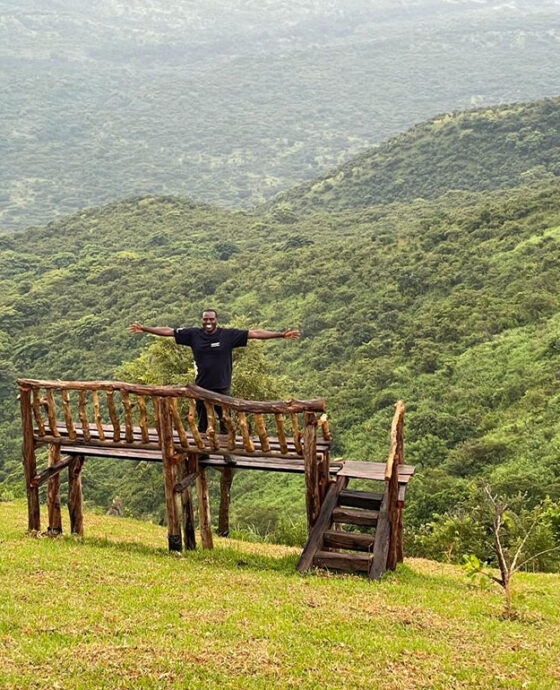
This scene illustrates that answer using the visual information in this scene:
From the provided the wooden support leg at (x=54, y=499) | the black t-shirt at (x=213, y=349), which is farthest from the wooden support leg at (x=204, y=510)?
the wooden support leg at (x=54, y=499)

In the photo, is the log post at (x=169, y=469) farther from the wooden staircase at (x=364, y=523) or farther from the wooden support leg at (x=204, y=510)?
the wooden staircase at (x=364, y=523)

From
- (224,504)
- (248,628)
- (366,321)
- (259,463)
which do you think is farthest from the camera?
(366,321)

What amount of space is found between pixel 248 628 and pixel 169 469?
4850 mm

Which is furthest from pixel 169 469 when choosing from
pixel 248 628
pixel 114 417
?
pixel 248 628

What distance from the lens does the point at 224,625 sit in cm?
854

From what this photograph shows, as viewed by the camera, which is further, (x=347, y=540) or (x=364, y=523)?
(x=364, y=523)

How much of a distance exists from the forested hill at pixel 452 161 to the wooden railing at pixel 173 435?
83148mm

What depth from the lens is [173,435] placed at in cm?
1309

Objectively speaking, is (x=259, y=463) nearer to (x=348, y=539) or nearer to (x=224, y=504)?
(x=348, y=539)

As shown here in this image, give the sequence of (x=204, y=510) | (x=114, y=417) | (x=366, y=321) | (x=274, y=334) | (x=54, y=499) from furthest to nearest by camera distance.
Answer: (x=366, y=321), (x=54, y=499), (x=204, y=510), (x=274, y=334), (x=114, y=417)

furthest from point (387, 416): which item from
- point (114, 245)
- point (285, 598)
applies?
point (114, 245)

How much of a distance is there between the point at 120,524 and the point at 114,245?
73.7m

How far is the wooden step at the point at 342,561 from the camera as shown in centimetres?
1176

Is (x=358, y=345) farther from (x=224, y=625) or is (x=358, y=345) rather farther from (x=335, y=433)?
(x=224, y=625)
